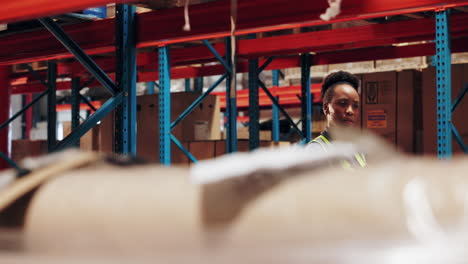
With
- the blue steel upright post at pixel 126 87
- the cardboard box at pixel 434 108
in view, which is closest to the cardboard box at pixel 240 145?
the cardboard box at pixel 434 108

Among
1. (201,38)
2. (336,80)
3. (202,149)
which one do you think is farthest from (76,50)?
(202,149)

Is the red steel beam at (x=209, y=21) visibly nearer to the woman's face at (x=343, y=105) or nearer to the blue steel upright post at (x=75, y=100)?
the woman's face at (x=343, y=105)

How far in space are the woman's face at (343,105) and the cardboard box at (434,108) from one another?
7.93ft

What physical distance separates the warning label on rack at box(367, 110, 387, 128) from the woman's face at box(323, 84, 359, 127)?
266cm

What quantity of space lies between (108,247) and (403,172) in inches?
14.0

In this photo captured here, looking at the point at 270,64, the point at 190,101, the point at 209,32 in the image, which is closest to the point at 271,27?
the point at 209,32

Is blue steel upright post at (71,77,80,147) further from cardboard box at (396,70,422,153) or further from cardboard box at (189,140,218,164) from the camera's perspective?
cardboard box at (396,70,422,153)

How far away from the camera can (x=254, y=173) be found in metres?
0.65

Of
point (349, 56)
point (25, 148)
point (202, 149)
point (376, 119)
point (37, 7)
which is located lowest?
point (25, 148)

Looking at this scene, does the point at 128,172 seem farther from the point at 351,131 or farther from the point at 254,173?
the point at 351,131

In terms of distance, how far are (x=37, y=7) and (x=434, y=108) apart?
3.95 meters

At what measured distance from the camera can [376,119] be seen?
5379 mm

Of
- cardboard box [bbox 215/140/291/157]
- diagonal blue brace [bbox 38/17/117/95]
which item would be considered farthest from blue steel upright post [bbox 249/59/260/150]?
diagonal blue brace [bbox 38/17/117/95]

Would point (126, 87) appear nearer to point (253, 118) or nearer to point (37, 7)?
point (37, 7)
